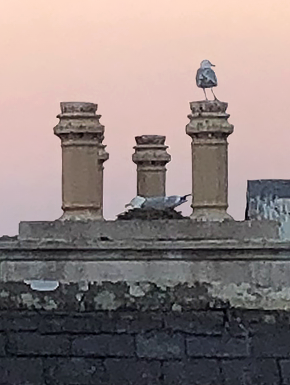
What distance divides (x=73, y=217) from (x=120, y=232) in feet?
1.11

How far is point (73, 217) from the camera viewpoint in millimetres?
6184

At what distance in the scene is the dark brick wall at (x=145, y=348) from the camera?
595cm

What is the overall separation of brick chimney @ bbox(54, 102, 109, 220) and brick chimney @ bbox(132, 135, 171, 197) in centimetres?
146

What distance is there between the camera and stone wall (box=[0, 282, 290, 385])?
595cm

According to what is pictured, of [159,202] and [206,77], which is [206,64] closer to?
[206,77]

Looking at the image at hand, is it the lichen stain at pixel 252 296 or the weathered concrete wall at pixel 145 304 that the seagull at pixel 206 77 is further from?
the lichen stain at pixel 252 296

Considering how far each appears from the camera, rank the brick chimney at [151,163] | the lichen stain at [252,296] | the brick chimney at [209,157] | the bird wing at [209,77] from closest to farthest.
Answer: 1. the lichen stain at [252,296]
2. the brick chimney at [209,157]
3. the bird wing at [209,77]
4. the brick chimney at [151,163]

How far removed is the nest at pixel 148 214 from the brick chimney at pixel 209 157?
162mm

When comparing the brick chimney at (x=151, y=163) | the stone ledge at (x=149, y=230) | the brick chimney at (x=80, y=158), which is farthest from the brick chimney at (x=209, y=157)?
the brick chimney at (x=151, y=163)

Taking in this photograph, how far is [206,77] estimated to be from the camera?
6496 millimetres

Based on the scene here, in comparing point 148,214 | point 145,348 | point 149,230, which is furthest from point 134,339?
point 148,214

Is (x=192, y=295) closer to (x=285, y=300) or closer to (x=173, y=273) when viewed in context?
(x=173, y=273)

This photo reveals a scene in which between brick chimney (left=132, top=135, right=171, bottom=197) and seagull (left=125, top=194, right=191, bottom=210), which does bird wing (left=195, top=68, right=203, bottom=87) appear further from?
brick chimney (left=132, top=135, right=171, bottom=197)

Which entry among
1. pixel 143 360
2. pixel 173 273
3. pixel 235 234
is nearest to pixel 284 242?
pixel 235 234
